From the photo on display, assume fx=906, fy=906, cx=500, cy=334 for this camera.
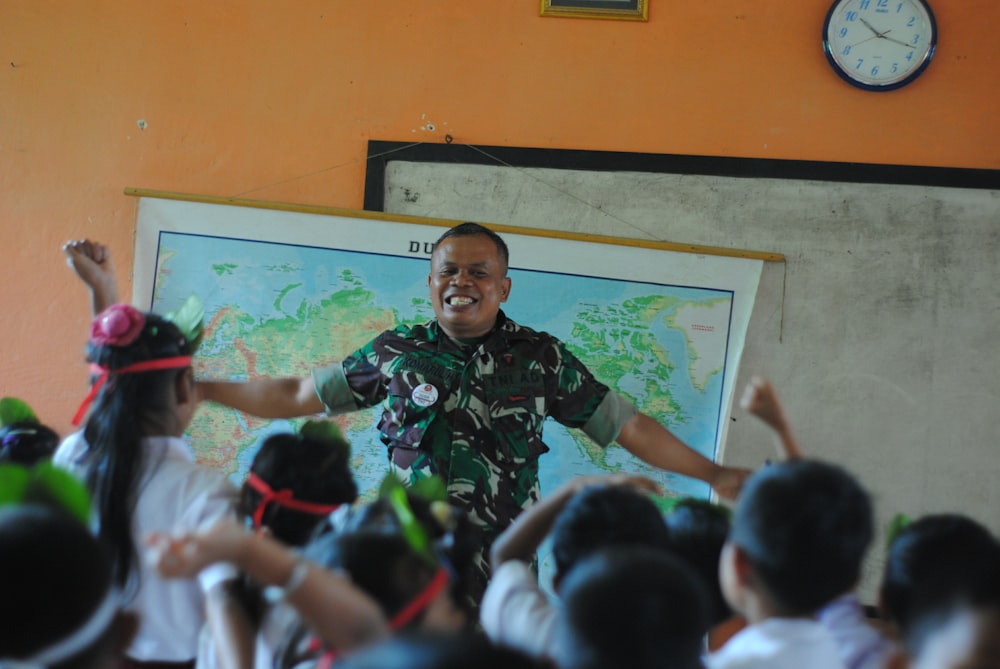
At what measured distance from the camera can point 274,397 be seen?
86.0 inches

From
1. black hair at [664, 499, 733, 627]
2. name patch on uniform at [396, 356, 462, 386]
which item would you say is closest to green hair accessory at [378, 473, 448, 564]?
black hair at [664, 499, 733, 627]

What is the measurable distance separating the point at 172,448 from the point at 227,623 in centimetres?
38

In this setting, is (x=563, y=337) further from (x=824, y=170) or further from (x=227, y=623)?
(x=227, y=623)

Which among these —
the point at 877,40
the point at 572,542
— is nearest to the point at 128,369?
the point at 572,542

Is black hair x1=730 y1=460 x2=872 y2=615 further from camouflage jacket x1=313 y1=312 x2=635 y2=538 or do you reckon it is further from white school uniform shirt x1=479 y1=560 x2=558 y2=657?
camouflage jacket x1=313 y1=312 x2=635 y2=538

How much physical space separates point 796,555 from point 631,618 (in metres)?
0.39

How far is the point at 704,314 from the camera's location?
287cm

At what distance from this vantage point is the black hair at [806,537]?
45.9 inches

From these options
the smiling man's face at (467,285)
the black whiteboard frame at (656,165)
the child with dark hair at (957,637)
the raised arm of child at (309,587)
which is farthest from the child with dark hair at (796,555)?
the black whiteboard frame at (656,165)

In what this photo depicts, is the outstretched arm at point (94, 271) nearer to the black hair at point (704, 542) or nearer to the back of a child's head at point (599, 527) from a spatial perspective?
the back of a child's head at point (599, 527)

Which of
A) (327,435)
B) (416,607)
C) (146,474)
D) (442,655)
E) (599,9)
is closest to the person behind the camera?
(442,655)

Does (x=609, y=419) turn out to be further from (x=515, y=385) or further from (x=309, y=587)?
(x=309, y=587)

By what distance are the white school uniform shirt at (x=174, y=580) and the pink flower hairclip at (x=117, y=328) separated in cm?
23

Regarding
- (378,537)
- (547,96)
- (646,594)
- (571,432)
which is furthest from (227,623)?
(547,96)
